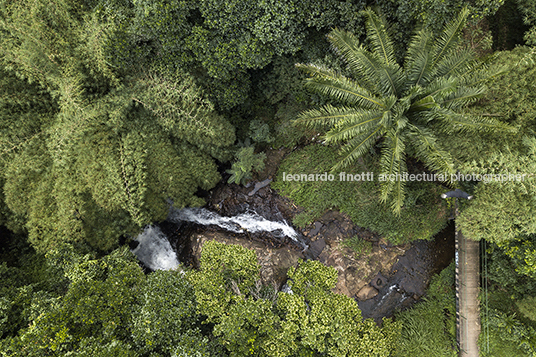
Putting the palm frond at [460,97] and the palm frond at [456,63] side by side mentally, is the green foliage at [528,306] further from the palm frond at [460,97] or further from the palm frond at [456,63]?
the palm frond at [456,63]

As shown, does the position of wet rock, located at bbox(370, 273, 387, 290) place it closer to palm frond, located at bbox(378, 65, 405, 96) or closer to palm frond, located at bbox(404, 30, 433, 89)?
palm frond, located at bbox(378, 65, 405, 96)

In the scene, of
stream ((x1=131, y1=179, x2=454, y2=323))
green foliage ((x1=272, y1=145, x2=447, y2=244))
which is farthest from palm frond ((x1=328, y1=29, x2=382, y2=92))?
stream ((x1=131, y1=179, x2=454, y2=323))

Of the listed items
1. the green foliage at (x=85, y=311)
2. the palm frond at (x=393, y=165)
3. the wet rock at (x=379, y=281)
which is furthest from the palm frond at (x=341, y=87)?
the green foliage at (x=85, y=311)

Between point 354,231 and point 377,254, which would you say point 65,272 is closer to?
point 354,231

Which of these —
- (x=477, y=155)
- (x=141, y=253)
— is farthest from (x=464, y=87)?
(x=141, y=253)

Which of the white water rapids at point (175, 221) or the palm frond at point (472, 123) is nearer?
the palm frond at point (472, 123)

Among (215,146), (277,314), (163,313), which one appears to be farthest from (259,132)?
(163,313)
